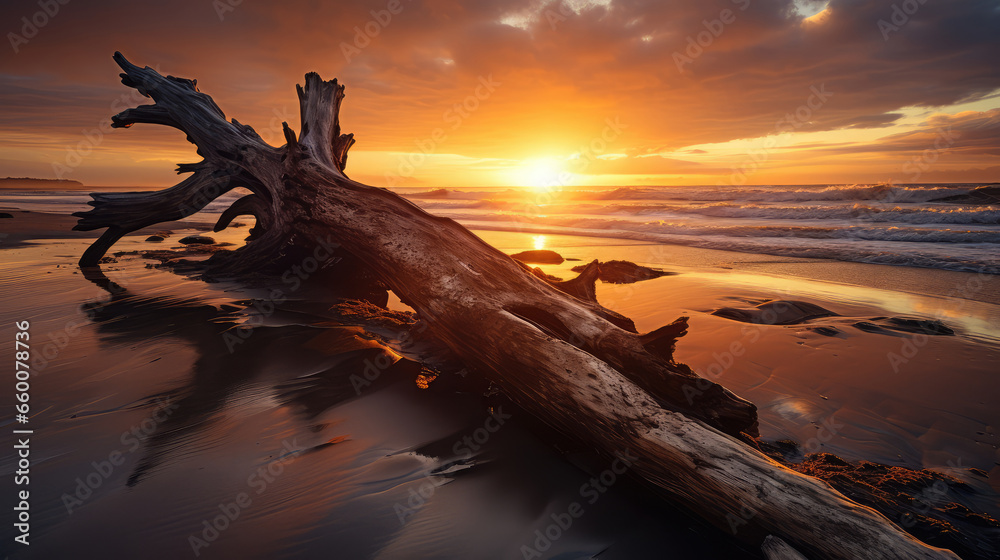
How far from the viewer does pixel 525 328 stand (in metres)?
2.58

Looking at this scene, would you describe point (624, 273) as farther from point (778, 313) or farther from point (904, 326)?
point (904, 326)

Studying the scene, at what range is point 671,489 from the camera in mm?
1826

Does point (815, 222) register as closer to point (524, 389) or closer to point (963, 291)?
point (963, 291)

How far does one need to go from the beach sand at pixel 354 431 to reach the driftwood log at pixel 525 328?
0.85 feet

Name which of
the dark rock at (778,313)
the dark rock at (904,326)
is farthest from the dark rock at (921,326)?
the dark rock at (778,313)

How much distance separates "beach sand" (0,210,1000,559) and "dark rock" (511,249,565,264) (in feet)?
11.0

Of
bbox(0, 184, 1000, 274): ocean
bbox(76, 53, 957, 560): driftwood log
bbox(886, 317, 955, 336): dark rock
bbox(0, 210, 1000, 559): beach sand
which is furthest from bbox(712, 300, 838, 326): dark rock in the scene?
bbox(0, 184, 1000, 274): ocean

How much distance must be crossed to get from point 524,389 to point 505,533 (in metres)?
0.82

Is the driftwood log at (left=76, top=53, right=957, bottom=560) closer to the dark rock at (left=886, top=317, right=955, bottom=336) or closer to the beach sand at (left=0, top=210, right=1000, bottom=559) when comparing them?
the beach sand at (left=0, top=210, right=1000, bottom=559)

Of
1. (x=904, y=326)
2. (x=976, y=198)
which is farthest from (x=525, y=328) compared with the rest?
(x=976, y=198)

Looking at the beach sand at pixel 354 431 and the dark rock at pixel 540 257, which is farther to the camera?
the dark rock at pixel 540 257

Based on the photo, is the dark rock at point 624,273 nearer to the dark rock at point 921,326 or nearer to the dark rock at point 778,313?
the dark rock at point 778,313

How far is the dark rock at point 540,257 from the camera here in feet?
26.4

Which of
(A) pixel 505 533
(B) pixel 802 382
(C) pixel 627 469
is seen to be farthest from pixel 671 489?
(B) pixel 802 382
